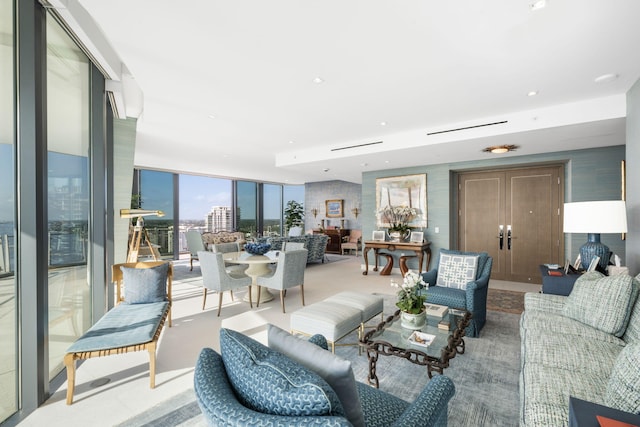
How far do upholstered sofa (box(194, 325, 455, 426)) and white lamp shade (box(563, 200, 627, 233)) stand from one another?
250 centimetres

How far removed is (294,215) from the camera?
11352 millimetres

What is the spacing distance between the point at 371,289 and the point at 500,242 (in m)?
2.81

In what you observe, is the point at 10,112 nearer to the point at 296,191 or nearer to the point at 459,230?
the point at 459,230

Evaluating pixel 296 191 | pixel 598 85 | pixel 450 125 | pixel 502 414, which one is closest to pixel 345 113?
pixel 450 125

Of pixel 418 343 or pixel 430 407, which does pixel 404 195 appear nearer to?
pixel 418 343

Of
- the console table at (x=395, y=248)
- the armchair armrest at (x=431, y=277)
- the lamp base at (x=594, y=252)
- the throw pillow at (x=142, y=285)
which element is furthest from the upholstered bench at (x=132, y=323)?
the console table at (x=395, y=248)

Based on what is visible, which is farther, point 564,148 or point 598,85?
point 564,148

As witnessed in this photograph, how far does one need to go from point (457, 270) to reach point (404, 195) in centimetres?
326

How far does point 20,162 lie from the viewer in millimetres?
1983

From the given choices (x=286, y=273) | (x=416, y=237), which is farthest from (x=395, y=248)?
(x=286, y=273)

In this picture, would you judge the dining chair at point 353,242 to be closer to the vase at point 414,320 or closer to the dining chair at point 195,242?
the dining chair at point 195,242

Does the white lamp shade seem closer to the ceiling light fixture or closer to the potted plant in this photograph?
the potted plant

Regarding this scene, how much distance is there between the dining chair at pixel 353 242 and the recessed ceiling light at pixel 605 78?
727 cm

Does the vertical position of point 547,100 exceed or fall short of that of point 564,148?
it exceeds it
